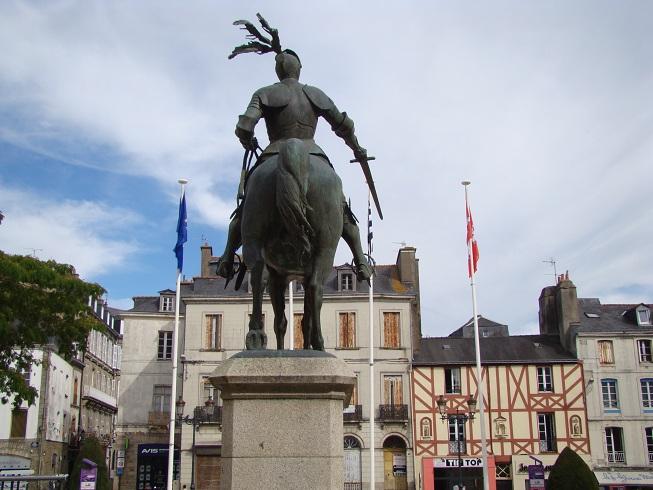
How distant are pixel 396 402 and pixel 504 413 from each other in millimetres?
5753

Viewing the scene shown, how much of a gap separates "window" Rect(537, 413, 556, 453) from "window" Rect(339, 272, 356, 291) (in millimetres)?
12306

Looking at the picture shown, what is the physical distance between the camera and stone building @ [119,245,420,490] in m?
39.2

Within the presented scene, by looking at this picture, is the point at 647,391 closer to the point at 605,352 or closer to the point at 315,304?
the point at 605,352

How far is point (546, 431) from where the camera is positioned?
39281 mm

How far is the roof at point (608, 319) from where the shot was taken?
133 feet

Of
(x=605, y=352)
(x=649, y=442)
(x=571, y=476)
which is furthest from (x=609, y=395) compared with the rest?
(x=571, y=476)

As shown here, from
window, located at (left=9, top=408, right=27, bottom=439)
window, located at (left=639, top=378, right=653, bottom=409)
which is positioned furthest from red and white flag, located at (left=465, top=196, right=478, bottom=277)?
window, located at (left=9, top=408, right=27, bottom=439)

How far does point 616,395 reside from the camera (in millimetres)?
39594

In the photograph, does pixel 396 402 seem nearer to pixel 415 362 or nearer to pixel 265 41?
pixel 415 362

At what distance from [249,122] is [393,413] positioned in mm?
34599

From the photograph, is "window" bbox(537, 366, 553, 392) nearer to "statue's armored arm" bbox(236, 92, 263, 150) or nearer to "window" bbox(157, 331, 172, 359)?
"window" bbox(157, 331, 172, 359)

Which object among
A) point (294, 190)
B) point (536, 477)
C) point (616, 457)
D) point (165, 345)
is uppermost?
point (165, 345)

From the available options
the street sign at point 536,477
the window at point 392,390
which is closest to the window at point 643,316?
the window at point 392,390

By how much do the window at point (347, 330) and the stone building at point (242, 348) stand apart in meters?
0.06
